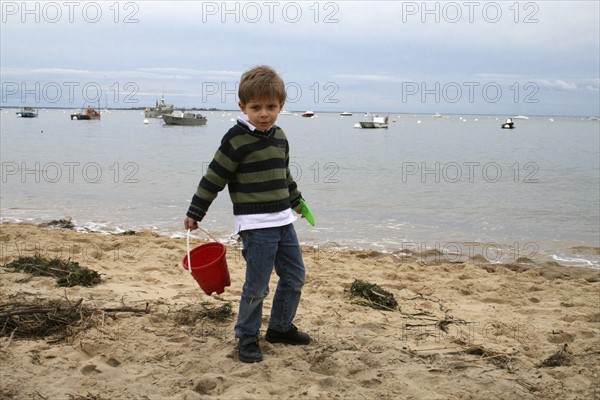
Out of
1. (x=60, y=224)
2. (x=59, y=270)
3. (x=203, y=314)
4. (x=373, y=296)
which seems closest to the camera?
(x=203, y=314)

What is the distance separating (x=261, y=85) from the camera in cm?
334

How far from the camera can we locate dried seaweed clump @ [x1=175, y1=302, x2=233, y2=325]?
415 centimetres

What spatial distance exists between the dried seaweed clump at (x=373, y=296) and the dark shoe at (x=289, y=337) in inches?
47.1

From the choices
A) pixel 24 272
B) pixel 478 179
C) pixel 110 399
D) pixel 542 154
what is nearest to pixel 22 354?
pixel 110 399

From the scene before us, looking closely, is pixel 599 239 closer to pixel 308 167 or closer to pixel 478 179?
pixel 478 179

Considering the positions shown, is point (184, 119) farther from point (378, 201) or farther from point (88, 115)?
point (378, 201)

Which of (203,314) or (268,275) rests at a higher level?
(268,275)

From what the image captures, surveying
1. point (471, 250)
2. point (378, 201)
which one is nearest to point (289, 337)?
point (471, 250)

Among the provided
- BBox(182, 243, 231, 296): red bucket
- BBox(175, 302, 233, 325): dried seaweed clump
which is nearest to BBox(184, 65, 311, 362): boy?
BBox(182, 243, 231, 296): red bucket

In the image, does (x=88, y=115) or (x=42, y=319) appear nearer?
(x=42, y=319)

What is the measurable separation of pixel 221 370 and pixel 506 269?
5.23 meters

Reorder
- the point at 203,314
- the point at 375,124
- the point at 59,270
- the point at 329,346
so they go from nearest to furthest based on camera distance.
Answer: the point at 329,346, the point at 203,314, the point at 59,270, the point at 375,124

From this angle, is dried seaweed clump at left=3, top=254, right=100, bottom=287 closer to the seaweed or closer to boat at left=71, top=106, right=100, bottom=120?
the seaweed

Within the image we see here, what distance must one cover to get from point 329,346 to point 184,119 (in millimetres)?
57086
